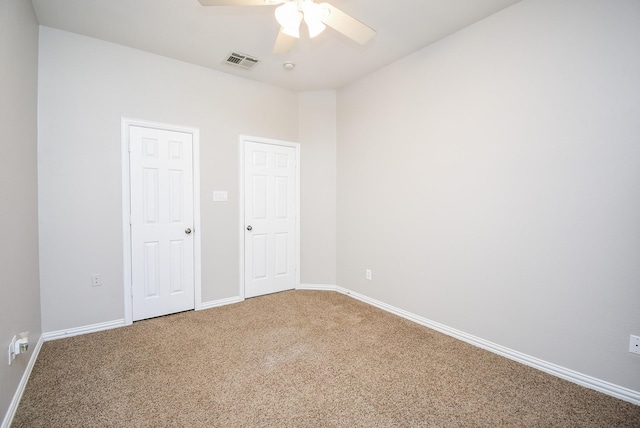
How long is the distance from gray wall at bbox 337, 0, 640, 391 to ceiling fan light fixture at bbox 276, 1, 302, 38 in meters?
1.62

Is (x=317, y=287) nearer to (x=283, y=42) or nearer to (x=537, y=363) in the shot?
(x=537, y=363)

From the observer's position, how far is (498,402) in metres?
1.79

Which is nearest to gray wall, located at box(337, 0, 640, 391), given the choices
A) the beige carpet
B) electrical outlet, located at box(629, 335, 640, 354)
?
electrical outlet, located at box(629, 335, 640, 354)

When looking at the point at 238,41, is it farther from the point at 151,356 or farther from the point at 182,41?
the point at 151,356

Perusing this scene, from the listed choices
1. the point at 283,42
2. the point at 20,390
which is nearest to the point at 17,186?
the point at 20,390

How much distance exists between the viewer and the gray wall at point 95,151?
256 cm

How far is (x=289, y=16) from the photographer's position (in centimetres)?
179

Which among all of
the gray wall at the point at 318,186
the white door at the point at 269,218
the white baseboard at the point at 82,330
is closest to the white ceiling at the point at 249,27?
the gray wall at the point at 318,186

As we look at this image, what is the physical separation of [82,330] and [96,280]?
0.47 metres

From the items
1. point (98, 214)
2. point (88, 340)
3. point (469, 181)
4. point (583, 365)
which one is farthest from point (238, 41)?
point (583, 365)

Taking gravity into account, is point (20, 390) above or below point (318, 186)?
below

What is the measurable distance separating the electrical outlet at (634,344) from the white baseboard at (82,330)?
13.5 feet

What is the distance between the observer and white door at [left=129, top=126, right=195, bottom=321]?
2.97 m

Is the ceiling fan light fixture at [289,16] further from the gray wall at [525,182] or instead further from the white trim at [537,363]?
the white trim at [537,363]
